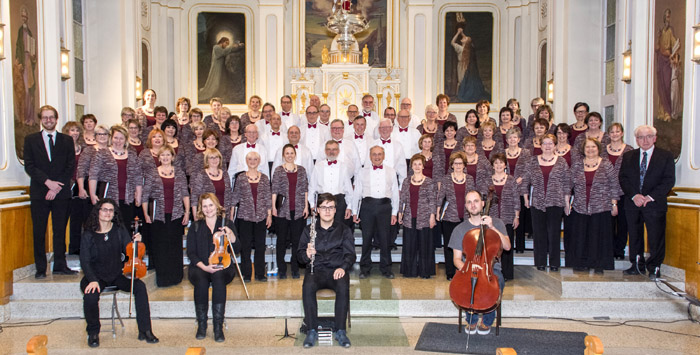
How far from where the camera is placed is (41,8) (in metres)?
7.63

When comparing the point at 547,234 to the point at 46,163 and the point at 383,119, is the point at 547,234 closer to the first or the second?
the point at 383,119

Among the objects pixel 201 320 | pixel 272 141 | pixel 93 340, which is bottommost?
pixel 93 340

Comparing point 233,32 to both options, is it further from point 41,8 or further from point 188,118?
point 41,8

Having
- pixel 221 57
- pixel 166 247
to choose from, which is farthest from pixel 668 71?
pixel 221 57

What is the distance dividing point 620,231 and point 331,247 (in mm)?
3710

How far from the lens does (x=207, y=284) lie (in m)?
5.71

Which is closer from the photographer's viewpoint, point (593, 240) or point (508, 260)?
point (593, 240)

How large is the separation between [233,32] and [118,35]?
13.5 feet

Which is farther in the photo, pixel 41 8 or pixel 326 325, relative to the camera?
pixel 41 8

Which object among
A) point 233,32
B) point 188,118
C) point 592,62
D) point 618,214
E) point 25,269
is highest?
point 233,32

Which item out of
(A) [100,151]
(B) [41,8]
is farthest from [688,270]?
(B) [41,8]

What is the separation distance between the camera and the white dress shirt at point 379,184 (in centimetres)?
739

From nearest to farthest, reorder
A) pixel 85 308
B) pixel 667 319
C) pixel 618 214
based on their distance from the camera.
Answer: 1. pixel 85 308
2. pixel 667 319
3. pixel 618 214

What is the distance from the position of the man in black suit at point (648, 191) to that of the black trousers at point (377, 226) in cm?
261
